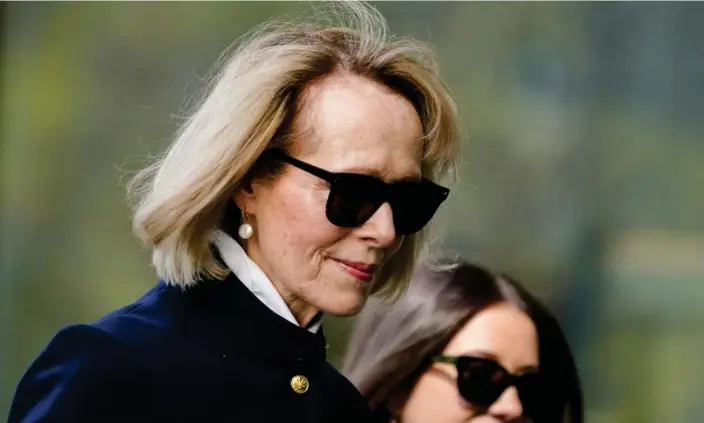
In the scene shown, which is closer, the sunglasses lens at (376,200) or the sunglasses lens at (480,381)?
the sunglasses lens at (376,200)

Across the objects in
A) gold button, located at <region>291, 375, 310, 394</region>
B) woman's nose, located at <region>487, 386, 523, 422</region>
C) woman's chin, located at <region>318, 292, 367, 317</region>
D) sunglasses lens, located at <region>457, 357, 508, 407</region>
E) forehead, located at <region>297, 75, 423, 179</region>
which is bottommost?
woman's nose, located at <region>487, 386, 523, 422</region>

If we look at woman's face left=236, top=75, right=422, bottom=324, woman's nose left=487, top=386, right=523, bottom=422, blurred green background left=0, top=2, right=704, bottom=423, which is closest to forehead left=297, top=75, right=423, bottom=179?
woman's face left=236, top=75, right=422, bottom=324

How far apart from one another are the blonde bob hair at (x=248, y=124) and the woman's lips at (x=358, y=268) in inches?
5.5

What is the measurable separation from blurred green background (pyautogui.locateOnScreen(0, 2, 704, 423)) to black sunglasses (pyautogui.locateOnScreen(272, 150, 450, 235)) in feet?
2.61

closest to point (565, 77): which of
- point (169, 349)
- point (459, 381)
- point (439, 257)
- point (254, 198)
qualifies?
point (439, 257)

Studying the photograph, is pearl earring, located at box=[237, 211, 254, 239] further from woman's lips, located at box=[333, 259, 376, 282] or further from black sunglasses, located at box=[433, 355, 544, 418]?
black sunglasses, located at box=[433, 355, 544, 418]

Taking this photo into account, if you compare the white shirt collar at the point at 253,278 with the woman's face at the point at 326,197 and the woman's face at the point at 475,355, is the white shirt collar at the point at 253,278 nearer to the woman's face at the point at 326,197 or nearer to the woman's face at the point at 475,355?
the woman's face at the point at 326,197

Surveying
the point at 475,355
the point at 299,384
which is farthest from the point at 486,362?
the point at 299,384

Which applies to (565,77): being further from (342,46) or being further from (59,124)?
(59,124)

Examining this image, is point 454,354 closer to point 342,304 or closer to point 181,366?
point 342,304

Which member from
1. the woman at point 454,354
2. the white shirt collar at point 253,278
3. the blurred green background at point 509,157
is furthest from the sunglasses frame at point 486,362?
the white shirt collar at point 253,278

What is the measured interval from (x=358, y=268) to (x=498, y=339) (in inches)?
20.9

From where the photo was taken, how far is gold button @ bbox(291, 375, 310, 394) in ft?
3.72

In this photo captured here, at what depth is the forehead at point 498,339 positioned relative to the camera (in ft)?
5.15
